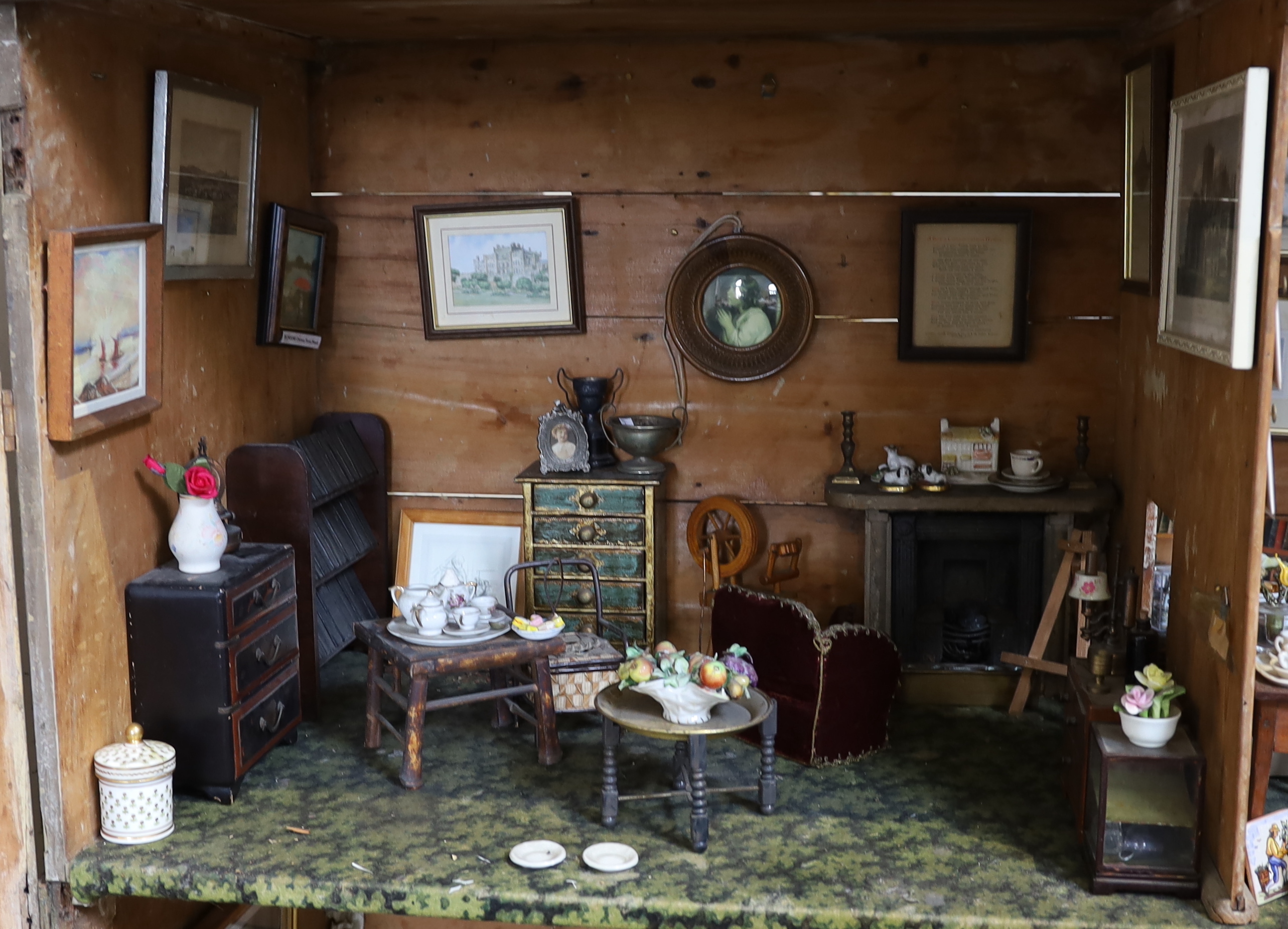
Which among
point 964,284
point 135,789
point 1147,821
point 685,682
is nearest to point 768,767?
point 685,682

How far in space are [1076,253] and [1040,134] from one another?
47 centimetres

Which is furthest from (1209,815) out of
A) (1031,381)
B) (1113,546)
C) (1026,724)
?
(1031,381)

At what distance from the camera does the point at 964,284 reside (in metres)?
5.07

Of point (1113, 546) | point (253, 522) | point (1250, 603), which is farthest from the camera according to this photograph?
point (1113, 546)

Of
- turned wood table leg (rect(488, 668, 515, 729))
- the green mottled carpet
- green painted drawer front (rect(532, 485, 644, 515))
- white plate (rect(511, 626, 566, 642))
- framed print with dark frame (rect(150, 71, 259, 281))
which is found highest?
framed print with dark frame (rect(150, 71, 259, 281))

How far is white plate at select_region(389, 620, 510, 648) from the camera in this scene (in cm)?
415

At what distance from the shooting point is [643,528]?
5004 mm

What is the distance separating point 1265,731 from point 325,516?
3.38m

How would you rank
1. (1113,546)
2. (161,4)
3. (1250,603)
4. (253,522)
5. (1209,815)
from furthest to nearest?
(1113,546) < (253,522) < (161,4) < (1209,815) < (1250,603)

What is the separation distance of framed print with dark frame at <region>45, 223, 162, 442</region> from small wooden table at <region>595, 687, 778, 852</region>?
1625mm

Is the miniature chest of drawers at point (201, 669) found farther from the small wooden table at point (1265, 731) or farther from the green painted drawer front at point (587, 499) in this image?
the small wooden table at point (1265, 731)

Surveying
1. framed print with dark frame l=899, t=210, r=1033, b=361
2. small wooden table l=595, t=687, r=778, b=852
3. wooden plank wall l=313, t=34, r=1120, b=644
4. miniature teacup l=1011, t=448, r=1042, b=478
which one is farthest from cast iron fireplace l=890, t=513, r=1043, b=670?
small wooden table l=595, t=687, r=778, b=852

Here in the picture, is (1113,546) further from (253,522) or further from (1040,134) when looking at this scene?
(253,522)

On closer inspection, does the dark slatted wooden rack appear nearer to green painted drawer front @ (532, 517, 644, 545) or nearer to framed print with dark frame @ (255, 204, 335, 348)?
framed print with dark frame @ (255, 204, 335, 348)
